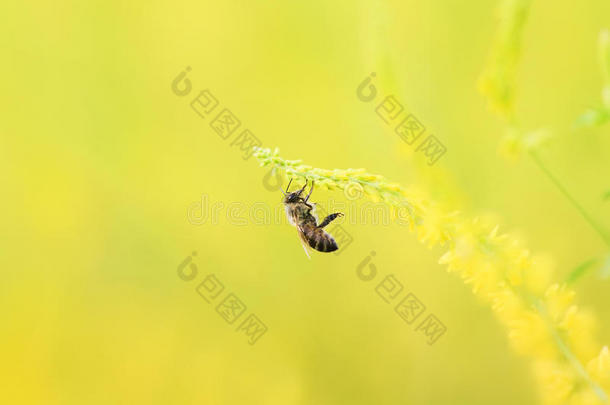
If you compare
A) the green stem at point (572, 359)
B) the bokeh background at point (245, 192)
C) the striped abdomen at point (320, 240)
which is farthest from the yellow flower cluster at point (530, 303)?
the bokeh background at point (245, 192)

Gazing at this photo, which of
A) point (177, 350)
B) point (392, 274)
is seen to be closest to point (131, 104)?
point (177, 350)

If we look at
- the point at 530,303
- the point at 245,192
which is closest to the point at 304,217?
the point at 245,192

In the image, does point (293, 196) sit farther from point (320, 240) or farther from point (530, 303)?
point (530, 303)

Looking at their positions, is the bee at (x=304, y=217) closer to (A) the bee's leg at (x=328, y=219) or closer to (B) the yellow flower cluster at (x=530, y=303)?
(A) the bee's leg at (x=328, y=219)

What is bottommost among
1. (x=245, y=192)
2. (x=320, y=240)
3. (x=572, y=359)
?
(x=572, y=359)

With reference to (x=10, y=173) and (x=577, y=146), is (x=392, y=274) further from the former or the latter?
(x=10, y=173)
